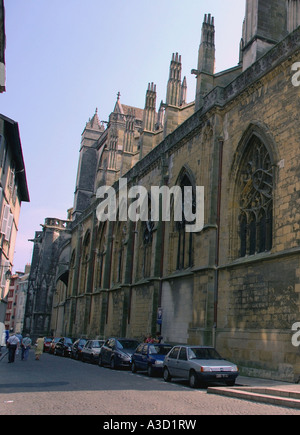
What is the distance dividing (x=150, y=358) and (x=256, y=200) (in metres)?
6.88

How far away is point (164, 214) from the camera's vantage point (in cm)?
2548

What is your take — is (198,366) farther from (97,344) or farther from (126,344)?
(97,344)

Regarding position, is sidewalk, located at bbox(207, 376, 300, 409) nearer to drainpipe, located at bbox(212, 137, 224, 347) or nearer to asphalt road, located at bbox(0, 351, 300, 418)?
asphalt road, located at bbox(0, 351, 300, 418)

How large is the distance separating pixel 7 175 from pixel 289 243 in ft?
58.6

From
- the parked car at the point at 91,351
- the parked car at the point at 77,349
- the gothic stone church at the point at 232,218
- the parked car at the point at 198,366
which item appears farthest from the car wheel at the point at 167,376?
the parked car at the point at 77,349

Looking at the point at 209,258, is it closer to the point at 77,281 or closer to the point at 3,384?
the point at 3,384

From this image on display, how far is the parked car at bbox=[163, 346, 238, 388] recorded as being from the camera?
12.9 metres

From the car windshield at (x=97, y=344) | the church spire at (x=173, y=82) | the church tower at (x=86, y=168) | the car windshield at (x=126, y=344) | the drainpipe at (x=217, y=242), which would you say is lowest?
the car windshield at (x=97, y=344)

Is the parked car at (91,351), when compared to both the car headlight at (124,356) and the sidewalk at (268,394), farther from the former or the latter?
the sidewalk at (268,394)

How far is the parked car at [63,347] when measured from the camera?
30.3 metres

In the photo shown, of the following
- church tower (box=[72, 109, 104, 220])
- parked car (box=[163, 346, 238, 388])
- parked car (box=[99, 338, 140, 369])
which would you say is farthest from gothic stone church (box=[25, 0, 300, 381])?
church tower (box=[72, 109, 104, 220])

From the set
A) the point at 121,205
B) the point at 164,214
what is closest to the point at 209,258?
the point at 164,214

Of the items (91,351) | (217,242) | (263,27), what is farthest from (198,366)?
(263,27)

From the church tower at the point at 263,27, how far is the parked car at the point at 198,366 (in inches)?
464
